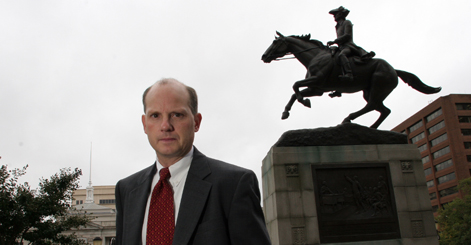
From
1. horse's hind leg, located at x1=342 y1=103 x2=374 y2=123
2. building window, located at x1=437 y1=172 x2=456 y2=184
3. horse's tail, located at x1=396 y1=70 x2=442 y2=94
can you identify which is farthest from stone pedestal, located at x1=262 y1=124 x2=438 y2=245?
building window, located at x1=437 y1=172 x2=456 y2=184

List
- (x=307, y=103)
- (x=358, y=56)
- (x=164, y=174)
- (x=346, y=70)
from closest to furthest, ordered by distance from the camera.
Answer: (x=164, y=174), (x=346, y=70), (x=307, y=103), (x=358, y=56)

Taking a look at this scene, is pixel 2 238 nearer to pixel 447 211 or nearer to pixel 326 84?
pixel 326 84

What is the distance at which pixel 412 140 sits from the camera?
88750 mm

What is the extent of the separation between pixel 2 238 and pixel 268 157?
50.7 ft

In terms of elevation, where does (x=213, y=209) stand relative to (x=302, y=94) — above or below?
below

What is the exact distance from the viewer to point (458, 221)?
4712cm

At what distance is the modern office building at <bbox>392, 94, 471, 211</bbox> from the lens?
73.5m

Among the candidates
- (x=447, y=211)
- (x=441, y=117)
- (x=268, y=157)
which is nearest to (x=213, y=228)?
(x=268, y=157)

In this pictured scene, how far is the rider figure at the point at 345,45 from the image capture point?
9213 mm

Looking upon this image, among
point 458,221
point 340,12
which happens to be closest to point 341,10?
point 340,12

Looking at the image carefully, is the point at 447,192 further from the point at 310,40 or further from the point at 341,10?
the point at 310,40

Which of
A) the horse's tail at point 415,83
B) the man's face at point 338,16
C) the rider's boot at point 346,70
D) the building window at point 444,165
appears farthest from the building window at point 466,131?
the rider's boot at point 346,70

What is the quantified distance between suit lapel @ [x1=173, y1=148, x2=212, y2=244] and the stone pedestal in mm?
5723

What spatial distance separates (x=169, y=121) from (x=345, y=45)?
27.1 ft
